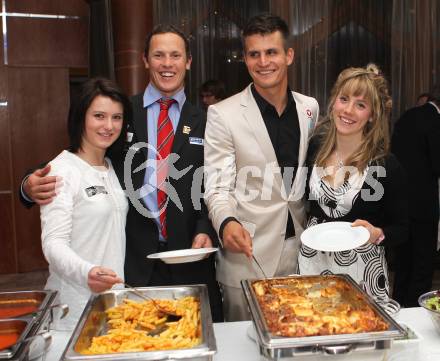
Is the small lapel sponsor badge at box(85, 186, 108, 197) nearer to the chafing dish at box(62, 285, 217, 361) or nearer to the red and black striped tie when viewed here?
the red and black striped tie

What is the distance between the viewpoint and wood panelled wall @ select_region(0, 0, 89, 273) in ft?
13.8

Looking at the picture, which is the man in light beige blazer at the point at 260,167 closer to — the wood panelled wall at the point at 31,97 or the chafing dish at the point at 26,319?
the chafing dish at the point at 26,319

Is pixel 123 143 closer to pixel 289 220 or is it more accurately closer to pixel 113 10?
pixel 289 220

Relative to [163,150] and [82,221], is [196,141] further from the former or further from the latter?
[82,221]

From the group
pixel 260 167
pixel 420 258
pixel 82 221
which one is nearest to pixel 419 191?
pixel 420 258

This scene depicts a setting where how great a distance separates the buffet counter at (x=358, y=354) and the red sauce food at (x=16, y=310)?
0.13 meters

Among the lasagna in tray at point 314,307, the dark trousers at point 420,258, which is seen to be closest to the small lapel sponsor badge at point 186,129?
the lasagna in tray at point 314,307

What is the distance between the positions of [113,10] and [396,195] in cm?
302

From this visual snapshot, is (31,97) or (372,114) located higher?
(31,97)

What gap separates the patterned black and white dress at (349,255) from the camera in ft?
5.95

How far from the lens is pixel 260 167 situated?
1923 millimetres

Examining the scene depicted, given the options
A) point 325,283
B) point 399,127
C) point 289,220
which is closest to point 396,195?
point 289,220

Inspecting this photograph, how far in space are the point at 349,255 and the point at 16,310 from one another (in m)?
1.16

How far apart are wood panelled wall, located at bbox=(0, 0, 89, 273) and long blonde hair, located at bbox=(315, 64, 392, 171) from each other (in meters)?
3.05
